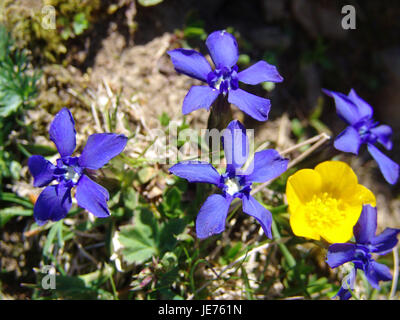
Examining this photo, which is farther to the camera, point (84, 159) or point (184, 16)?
point (184, 16)

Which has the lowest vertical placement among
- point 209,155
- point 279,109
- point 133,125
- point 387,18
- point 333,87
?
point 209,155

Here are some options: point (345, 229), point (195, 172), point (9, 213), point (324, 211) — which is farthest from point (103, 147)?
point (345, 229)

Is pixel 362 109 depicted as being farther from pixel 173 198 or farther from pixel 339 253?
pixel 173 198

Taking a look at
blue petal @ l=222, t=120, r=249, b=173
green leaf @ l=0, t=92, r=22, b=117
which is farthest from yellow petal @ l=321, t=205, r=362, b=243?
green leaf @ l=0, t=92, r=22, b=117

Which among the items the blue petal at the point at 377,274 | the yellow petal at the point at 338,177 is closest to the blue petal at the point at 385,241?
the blue petal at the point at 377,274
